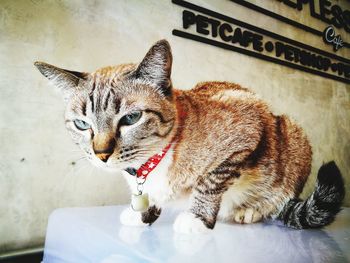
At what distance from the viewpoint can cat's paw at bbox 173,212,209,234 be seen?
0.70 metres

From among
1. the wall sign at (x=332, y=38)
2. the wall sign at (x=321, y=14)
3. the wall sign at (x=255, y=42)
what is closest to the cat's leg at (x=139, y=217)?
the wall sign at (x=255, y=42)

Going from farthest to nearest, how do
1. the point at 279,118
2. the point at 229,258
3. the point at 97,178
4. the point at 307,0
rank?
the point at 307,0
the point at 279,118
the point at 97,178
the point at 229,258

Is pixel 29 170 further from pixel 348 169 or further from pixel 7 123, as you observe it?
pixel 348 169

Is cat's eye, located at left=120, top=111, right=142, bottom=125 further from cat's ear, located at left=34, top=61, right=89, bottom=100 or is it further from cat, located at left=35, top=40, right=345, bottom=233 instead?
cat's ear, located at left=34, top=61, right=89, bottom=100

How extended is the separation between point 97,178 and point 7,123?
297 mm

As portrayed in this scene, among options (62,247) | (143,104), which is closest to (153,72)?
(143,104)

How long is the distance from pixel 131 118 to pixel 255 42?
0.84 metres

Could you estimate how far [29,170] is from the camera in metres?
0.80

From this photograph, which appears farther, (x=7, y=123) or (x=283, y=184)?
(x=283, y=184)

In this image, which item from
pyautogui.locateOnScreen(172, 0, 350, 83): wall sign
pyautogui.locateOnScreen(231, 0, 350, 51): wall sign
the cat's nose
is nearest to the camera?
the cat's nose

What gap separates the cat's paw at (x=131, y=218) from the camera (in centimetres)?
77

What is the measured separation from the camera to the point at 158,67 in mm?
734

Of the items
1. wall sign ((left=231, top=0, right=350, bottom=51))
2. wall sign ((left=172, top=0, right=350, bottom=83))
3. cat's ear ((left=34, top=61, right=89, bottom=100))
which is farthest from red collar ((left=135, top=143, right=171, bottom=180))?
wall sign ((left=231, top=0, right=350, bottom=51))

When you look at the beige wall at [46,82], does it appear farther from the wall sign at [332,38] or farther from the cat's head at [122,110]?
the wall sign at [332,38]
